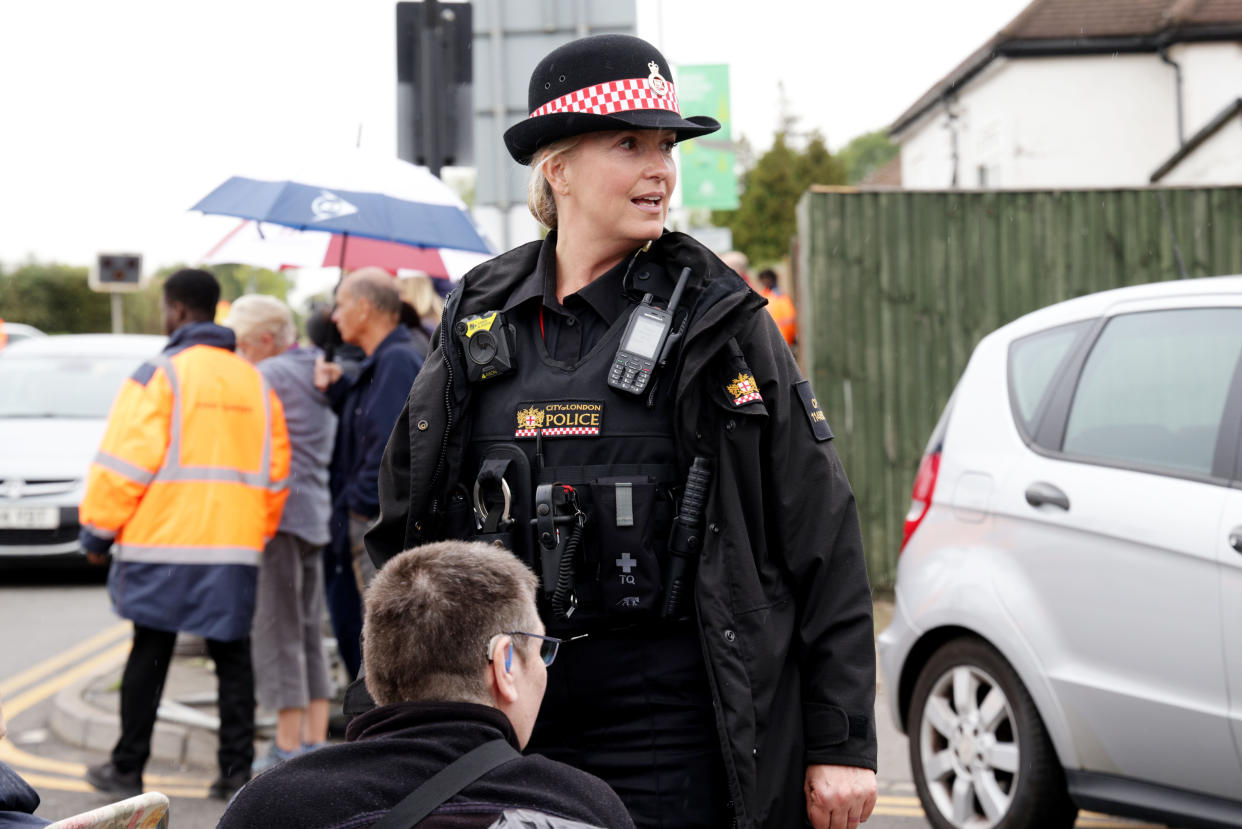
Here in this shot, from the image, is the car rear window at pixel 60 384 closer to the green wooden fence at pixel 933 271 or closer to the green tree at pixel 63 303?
the green wooden fence at pixel 933 271

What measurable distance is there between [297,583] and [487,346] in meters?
3.84

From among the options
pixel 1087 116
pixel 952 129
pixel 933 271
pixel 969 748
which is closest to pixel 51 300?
pixel 952 129

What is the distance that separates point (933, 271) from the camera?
9.00 meters

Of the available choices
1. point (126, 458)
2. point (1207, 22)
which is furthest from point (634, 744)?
point (1207, 22)

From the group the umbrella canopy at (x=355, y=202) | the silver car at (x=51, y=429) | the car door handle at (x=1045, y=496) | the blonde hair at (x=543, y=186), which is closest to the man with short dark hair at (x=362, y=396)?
the umbrella canopy at (x=355, y=202)

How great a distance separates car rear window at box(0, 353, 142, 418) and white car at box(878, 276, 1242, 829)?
8179 mm

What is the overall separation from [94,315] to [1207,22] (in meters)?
31.4

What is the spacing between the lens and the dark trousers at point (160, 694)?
213 inches

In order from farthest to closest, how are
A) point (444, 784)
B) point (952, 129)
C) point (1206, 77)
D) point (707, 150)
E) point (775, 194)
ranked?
point (775, 194)
point (952, 129)
point (1206, 77)
point (707, 150)
point (444, 784)

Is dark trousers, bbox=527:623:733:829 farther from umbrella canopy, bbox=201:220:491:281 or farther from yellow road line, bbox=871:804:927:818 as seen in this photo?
umbrella canopy, bbox=201:220:491:281

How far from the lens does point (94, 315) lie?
4184cm

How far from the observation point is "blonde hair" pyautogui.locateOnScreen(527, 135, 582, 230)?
264 centimetres

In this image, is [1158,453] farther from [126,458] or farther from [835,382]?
[835,382]

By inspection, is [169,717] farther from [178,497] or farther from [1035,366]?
[1035,366]
